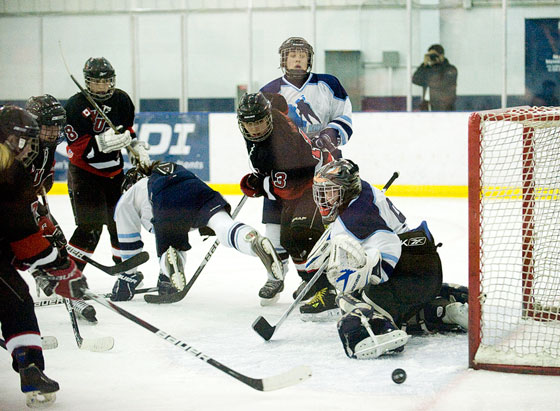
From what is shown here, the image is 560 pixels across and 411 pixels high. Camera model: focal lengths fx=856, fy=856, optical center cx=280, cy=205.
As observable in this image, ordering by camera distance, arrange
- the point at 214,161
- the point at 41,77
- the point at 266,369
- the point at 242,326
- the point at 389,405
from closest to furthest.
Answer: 1. the point at 389,405
2. the point at 266,369
3. the point at 242,326
4. the point at 214,161
5. the point at 41,77

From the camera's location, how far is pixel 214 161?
24.3ft

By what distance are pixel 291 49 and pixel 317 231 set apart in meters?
0.90

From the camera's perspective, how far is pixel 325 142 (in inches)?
148

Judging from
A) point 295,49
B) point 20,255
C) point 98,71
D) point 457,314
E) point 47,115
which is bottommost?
point 457,314

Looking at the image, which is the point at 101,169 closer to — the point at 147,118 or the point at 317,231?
the point at 317,231

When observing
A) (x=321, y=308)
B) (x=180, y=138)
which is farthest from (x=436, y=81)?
(x=321, y=308)

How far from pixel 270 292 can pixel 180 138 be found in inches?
159

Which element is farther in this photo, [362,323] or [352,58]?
[352,58]

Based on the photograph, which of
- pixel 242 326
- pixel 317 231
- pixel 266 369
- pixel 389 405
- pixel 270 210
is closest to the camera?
pixel 389 405

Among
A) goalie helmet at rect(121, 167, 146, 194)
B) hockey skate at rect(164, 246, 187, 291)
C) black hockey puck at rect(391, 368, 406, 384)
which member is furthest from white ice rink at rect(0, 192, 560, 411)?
goalie helmet at rect(121, 167, 146, 194)

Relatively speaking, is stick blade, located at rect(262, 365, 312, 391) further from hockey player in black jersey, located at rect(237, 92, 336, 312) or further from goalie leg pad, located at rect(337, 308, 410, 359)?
hockey player in black jersey, located at rect(237, 92, 336, 312)

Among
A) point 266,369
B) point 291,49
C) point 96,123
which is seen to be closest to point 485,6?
point 291,49

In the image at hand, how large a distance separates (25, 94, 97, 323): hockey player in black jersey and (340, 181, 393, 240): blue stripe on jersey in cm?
109

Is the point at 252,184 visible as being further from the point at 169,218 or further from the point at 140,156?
the point at 140,156
